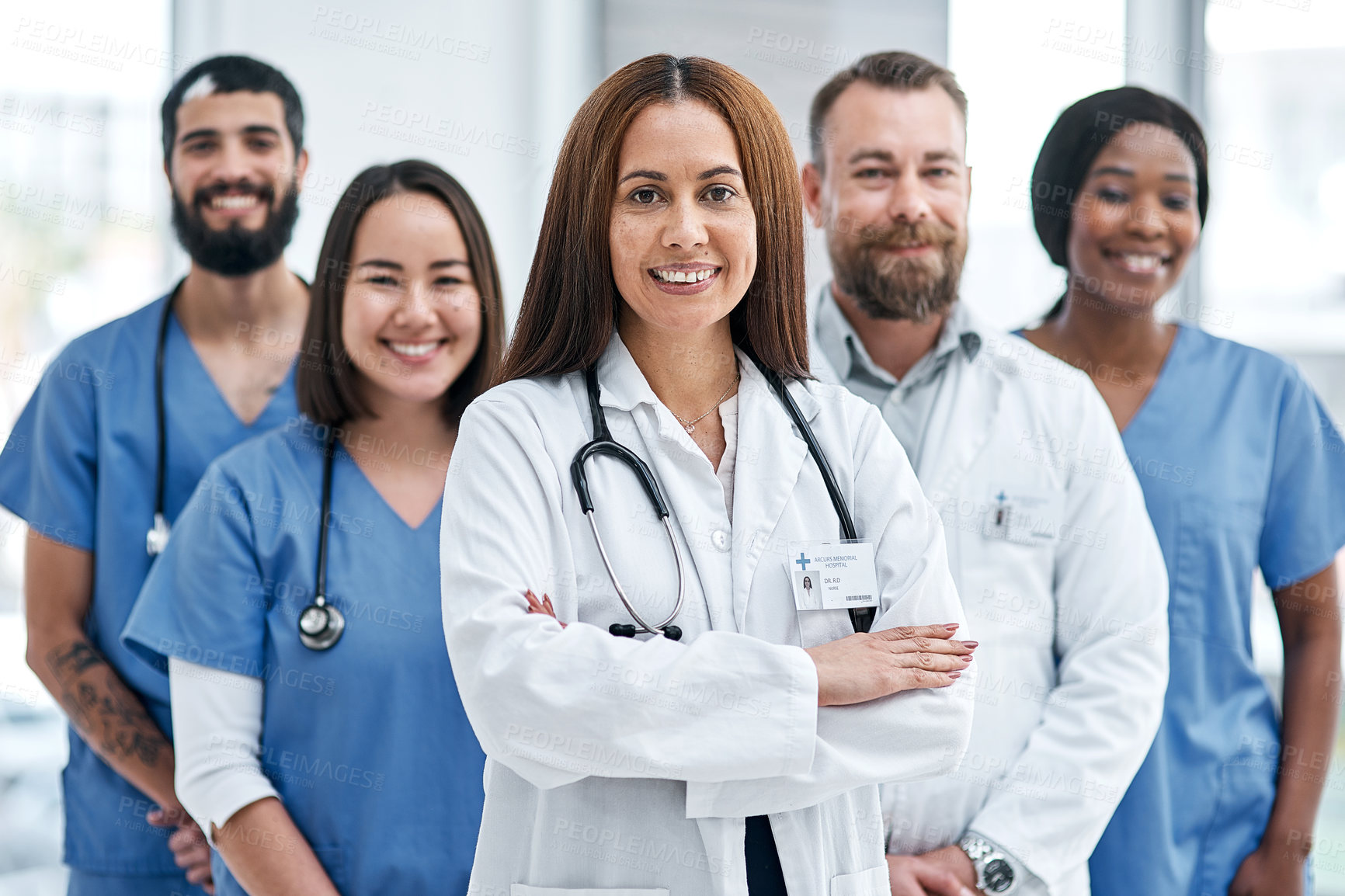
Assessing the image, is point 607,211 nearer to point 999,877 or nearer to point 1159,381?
point 999,877

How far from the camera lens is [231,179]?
80.7 inches

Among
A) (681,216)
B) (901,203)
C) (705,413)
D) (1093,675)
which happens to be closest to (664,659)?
(705,413)

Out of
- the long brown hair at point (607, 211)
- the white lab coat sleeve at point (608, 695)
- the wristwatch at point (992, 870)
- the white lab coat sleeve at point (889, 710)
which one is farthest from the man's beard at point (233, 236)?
the wristwatch at point (992, 870)

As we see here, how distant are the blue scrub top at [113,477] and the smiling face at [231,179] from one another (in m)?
0.21

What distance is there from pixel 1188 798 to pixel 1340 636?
1.46 ft

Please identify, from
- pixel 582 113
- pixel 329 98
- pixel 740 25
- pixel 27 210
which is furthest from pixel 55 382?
pixel 740 25

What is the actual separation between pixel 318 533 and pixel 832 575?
0.92m

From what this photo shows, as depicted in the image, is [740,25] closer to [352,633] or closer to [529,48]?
[529,48]

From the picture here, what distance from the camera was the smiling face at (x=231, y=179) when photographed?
205 cm

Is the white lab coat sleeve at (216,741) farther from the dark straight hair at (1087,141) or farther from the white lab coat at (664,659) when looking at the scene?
the dark straight hair at (1087,141)

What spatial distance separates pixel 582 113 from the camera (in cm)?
125

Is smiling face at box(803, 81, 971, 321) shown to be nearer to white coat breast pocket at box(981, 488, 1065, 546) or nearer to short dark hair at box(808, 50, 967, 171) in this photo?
short dark hair at box(808, 50, 967, 171)

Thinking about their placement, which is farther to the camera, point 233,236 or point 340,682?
point 233,236

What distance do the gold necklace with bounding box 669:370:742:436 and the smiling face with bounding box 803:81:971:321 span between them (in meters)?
0.62
